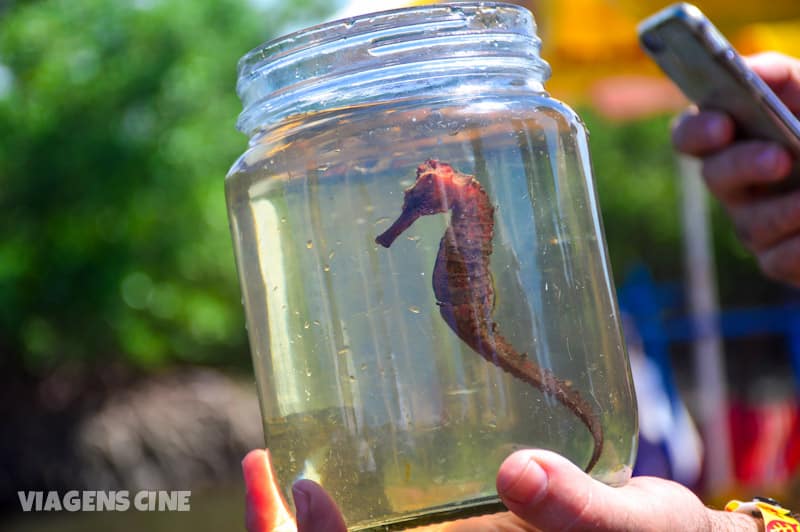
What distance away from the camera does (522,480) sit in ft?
2.94

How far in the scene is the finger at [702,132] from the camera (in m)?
1.64

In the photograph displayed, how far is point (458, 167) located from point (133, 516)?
448 inches

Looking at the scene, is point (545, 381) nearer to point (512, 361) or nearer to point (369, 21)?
point (512, 361)

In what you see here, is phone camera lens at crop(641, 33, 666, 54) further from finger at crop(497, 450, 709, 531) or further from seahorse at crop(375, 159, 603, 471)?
finger at crop(497, 450, 709, 531)

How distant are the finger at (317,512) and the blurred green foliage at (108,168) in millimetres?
10434

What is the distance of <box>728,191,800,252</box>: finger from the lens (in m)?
1.72

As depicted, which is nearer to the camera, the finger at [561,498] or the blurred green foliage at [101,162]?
the finger at [561,498]

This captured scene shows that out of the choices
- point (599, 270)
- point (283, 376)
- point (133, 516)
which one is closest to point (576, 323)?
point (599, 270)

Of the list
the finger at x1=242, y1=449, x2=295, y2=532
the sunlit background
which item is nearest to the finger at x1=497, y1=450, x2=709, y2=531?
the finger at x1=242, y1=449, x2=295, y2=532

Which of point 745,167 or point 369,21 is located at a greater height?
point 369,21

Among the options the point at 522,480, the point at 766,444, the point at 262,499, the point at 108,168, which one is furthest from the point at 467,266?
the point at 108,168

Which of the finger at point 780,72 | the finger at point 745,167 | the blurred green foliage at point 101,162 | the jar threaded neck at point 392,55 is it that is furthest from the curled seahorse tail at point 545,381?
the blurred green foliage at point 101,162

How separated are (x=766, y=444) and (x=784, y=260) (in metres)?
3.92

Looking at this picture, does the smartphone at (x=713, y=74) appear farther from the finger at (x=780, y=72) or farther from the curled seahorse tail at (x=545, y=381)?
the curled seahorse tail at (x=545, y=381)
